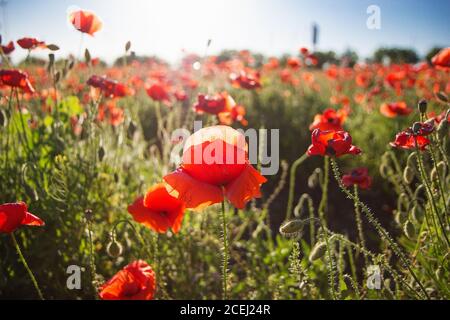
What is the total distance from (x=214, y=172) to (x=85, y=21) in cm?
127

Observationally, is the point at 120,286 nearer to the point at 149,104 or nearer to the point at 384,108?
the point at 384,108

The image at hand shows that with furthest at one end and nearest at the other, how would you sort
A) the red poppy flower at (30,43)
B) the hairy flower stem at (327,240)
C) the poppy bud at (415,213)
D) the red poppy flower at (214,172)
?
the red poppy flower at (30,43) < the poppy bud at (415,213) < the hairy flower stem at (327,240) < the red poppy flower at (214,172)

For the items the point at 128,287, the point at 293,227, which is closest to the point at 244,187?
the point at 293,227

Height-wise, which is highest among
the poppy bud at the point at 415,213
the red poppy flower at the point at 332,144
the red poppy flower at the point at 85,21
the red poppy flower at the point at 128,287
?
the red poppy flower at the point at 85,21

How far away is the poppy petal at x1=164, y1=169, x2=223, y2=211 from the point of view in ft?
3.77

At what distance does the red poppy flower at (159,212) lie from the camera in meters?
1.53

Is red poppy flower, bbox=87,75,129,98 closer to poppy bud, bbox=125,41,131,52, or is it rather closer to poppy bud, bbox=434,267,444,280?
poppy bud, bbox=125,41,131,52

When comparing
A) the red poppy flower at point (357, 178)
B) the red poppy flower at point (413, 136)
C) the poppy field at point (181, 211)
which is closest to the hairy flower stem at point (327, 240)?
the poppy field at point (181, 211)

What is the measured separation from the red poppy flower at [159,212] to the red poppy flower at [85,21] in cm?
92

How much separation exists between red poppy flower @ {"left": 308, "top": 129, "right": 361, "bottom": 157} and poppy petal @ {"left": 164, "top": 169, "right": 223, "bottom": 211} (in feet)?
1.06

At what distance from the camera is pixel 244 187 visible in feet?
3.83

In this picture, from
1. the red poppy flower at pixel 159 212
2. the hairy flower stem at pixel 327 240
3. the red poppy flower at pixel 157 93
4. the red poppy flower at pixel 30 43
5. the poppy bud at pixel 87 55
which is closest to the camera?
the hairy flower stem at pixel 327 240

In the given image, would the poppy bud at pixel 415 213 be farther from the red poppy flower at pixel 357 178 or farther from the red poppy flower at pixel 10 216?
the red poppy flower at pixel 10 216
